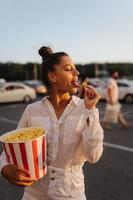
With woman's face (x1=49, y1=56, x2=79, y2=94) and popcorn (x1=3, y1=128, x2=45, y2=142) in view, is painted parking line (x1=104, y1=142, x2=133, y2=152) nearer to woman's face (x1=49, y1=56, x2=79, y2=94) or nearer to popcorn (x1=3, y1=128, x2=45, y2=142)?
woman's face (x1=49, y1=56, x2=79, y2=94)

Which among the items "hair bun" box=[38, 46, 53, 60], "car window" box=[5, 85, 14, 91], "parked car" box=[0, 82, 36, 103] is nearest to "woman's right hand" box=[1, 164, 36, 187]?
"hair bun" box=[38, 46, 53, 60]

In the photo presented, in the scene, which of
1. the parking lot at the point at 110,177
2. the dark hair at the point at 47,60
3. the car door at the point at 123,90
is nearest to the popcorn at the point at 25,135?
the dark hair at the point at 47,60

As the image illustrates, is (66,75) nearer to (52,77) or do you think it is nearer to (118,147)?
(52,77)

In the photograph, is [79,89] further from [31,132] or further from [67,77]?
[31,132]

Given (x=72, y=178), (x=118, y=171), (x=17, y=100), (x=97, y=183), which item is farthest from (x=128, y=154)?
(x=17, y=100)

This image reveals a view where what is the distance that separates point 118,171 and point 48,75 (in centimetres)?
401

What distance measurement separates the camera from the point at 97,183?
536 centimetres

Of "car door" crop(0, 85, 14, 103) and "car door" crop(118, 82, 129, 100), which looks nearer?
"car door" crop(118, 82, 129, 100)

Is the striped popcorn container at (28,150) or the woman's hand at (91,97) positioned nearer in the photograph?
the striped popcorn container at (28,150)

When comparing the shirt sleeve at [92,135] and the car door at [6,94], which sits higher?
the shirt sleeve at [92,135]

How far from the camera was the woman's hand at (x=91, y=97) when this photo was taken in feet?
6.82

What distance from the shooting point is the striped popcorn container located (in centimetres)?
192

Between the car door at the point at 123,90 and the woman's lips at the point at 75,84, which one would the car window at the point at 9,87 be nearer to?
the car door at the point at 123,90

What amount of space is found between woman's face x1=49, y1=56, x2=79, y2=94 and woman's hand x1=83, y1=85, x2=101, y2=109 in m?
0.10
